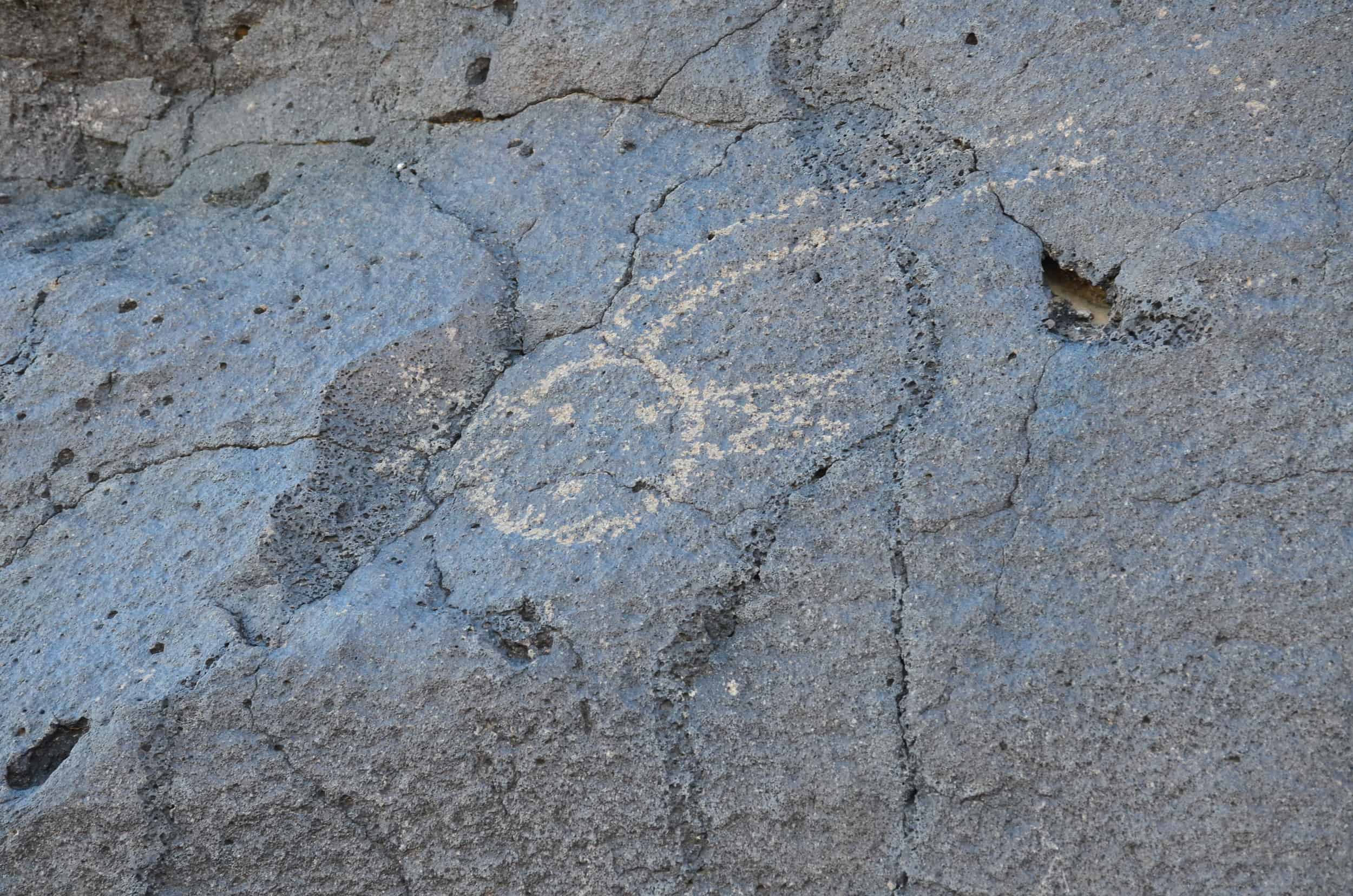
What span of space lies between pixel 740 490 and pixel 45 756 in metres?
0.94

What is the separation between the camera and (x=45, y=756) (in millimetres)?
1501

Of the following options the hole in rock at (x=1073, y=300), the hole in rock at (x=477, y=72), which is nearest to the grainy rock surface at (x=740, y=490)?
the hole in rock at (x=1073, y=300)

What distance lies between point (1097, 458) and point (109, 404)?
1364 mm

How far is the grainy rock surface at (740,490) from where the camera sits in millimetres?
1296

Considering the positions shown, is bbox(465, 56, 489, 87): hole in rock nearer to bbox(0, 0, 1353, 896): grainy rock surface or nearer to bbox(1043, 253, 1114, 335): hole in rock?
bbox(0, 0, 1353, 896): grainy rock surface

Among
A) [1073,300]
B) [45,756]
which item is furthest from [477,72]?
[45,756]

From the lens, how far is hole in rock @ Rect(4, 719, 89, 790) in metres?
1.49

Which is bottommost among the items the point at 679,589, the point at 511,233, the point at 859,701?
the point at 859,701

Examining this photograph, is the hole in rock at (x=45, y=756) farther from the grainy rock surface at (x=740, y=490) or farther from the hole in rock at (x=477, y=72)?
the hole in rock at (x=477, y=72)

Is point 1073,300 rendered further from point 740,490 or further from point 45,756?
point 45,756

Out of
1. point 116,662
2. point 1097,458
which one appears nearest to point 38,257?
point 116,662

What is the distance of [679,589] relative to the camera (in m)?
1.44

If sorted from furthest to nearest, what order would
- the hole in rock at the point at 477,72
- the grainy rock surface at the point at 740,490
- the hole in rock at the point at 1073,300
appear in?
the hole in rock at the point at 477,72 → the hole in rock at the point at 1073,300 → the grainy rock surface at the point at 740,490

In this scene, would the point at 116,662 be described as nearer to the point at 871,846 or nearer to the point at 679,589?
the point at 679,589
